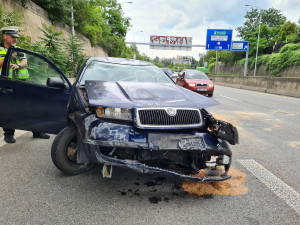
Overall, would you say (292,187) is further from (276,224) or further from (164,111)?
(164,111)

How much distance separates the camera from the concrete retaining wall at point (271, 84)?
15875mm

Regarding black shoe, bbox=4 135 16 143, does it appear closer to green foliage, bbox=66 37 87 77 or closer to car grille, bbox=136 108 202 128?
car grille, bbox=136 108 202 128

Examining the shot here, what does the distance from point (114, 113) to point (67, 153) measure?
936 millimetres

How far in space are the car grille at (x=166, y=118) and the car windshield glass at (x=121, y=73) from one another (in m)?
1.36

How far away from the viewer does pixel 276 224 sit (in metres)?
2.26

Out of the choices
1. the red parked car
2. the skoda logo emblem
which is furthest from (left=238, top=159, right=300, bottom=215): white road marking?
the red parked car

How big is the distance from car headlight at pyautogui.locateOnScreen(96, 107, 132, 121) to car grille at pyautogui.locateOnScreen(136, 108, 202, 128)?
0.13 m

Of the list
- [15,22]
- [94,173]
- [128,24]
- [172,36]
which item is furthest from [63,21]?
[128,24]

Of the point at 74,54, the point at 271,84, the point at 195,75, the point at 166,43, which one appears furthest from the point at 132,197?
the point at 166,43

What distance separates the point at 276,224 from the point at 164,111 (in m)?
1.47

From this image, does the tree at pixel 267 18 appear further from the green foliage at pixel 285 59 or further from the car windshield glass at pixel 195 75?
the car windshield glass at pixel 195 75

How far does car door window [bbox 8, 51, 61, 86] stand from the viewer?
4.18 m

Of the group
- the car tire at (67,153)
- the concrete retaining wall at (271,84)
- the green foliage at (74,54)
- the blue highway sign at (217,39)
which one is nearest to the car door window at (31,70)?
the car tire at (67,153)

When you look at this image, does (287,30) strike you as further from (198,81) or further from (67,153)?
(67,153)
